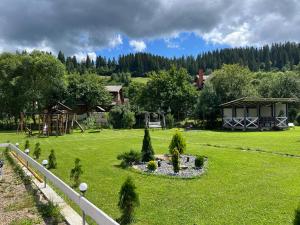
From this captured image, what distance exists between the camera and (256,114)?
39.6 meters

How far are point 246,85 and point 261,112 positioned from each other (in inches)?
223

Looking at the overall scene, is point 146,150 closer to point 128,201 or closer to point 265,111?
point 128,201

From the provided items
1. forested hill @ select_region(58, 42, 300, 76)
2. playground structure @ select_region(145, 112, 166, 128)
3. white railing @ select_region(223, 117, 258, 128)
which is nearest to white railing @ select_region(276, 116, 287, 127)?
white railing @ select_region(223, 117, 258, 128)

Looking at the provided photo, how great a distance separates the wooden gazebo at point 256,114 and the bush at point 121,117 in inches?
406

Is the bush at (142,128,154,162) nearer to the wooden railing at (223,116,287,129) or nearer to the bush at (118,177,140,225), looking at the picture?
the bush at (118,177,140,225)

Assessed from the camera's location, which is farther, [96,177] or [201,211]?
[96,177]

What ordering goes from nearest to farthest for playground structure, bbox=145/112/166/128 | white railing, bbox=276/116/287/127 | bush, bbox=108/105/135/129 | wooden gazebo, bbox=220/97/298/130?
wooden gazebo, bbox=220/97/298/130 < white railing, bbox=276/116/287/127 < playground structure, bbox=145/112/166/128 < bush, bbox=108/105/135/129

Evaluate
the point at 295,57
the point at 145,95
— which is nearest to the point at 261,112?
the point at 145,95

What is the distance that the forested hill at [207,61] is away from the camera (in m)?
131

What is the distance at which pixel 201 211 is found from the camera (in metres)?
7.29

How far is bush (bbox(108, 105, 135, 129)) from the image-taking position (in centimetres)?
4162

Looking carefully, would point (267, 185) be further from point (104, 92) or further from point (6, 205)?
point (104, 92)

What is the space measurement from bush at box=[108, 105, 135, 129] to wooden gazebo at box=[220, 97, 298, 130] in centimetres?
1031

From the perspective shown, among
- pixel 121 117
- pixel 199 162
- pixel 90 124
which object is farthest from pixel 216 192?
pixel 90 124
